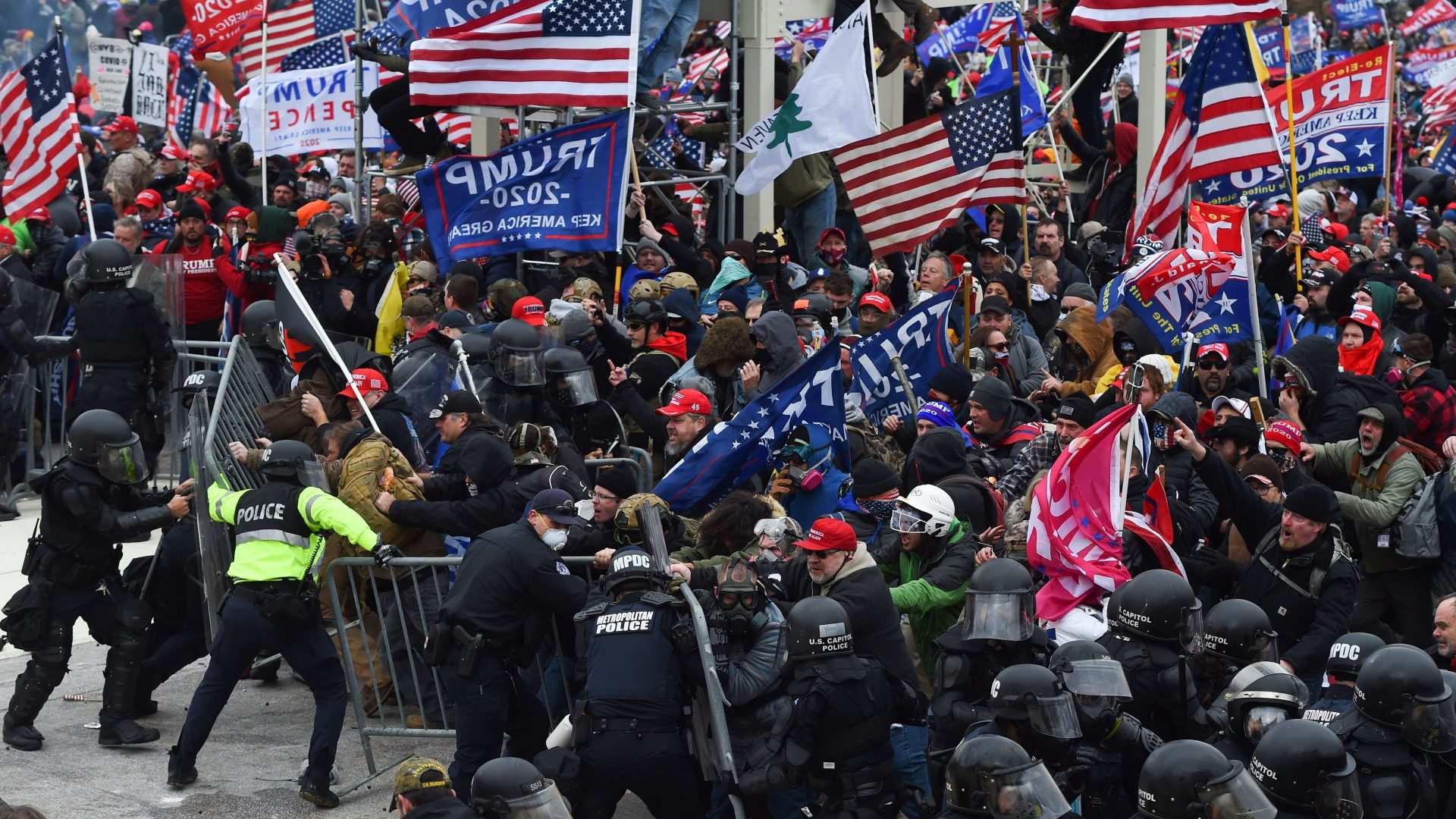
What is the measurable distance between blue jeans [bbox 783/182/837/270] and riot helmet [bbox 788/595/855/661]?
8.18 meters

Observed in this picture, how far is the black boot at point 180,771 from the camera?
9125 mm

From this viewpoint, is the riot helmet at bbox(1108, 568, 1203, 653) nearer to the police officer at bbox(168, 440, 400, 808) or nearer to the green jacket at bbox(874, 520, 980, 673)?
the green jacket at bbox(874, 520, 980, 673)

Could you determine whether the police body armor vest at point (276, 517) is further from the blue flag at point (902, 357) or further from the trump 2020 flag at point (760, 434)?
the blue flag at point (902, 357)

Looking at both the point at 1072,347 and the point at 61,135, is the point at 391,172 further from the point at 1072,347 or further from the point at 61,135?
the point at 1072,347

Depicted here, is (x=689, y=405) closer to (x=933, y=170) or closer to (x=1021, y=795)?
(x=933, y=170)

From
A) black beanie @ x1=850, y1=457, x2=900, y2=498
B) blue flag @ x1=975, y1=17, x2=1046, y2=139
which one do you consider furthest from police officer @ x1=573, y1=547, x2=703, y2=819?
blue flag @ x1=975, y1=17, x2=1046, y2=139

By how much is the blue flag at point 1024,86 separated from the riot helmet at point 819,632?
783 centimetres

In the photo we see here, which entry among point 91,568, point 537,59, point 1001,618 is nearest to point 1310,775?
point 1001,618

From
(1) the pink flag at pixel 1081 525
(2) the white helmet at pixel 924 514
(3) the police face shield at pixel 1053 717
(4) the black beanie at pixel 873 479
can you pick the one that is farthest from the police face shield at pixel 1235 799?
(4) the black beanie at pixel 873 479

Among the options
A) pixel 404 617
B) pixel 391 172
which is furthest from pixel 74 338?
pixel 404 617

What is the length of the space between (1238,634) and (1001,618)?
954 millimetres

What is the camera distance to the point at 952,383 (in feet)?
36.0

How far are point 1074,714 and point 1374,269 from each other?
820cm

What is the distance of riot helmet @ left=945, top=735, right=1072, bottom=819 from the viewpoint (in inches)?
230
